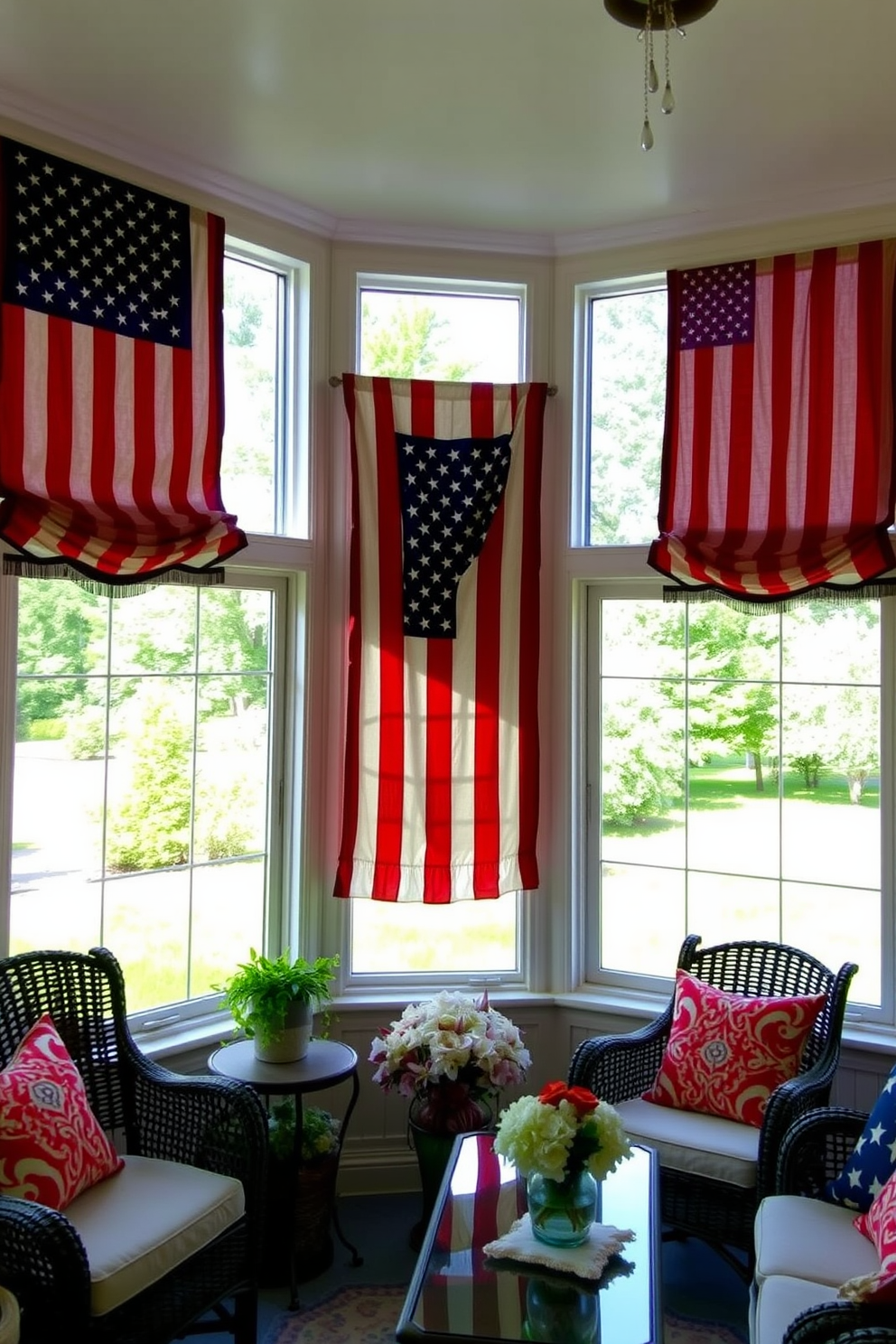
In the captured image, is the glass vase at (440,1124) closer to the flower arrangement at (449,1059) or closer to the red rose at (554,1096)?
the flower arrangement at (449,1059)

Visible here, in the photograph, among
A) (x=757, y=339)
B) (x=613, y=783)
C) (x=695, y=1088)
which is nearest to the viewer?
(x=695, y=1088)

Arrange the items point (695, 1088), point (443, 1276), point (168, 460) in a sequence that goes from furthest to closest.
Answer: point (168, 460), point (695, 1088), point (443, 1276)

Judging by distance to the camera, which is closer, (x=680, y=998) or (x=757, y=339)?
(x=680, y=998)

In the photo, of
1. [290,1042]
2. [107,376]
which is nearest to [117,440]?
[107,376]

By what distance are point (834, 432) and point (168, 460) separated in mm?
2162

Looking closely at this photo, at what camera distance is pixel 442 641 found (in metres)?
3.81

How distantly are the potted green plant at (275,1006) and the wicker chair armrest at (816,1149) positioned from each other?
1.36m

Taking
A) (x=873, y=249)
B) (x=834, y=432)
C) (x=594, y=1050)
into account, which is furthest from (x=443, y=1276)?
(x=873, y=249)

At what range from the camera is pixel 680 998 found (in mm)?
3338

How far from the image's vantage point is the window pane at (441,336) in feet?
12.9

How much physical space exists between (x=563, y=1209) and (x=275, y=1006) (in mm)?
1126

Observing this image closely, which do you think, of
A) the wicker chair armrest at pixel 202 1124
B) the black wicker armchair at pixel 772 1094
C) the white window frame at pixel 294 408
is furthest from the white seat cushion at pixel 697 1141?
the white window frame at pixel 294 408

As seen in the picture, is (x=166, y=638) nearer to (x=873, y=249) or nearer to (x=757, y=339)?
(x=757, y=339)

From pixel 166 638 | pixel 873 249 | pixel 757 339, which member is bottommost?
pixel 166 638
